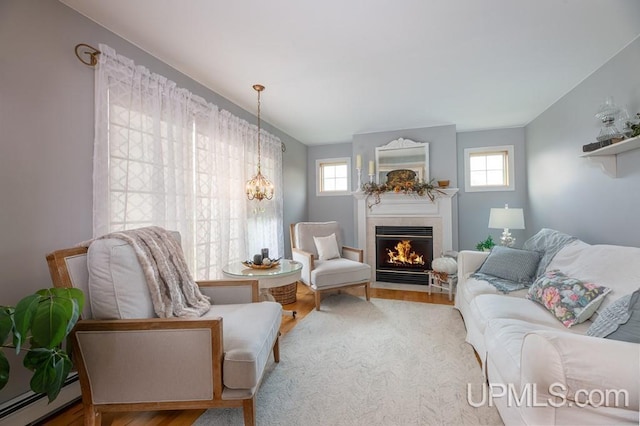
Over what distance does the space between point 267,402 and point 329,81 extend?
106 inches

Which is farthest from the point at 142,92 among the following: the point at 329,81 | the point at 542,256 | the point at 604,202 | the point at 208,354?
the point at 604,202

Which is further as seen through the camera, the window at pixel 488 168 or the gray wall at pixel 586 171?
the window at pixel 488 168

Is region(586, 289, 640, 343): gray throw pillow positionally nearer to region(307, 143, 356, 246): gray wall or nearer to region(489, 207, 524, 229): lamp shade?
region(489, 207, 524, 229): lamp shade

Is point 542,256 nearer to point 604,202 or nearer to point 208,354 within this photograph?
point 604,202

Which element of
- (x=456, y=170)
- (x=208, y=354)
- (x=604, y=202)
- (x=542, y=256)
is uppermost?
(x=456, y=170)

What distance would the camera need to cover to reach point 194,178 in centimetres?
253

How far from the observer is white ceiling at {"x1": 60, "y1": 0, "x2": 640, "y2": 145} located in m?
1.69

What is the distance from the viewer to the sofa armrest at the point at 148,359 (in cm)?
123

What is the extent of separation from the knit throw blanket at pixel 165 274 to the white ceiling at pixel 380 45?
1436 millimetres

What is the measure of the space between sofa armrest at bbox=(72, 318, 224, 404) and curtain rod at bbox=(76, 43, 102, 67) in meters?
1.61

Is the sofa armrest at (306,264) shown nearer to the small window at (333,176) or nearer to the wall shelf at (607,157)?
the small window at (333,176)

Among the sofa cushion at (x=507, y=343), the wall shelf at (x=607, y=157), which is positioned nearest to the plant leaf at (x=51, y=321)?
the sofa cushion at (x=507, y=343)

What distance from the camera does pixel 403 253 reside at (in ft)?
14.0

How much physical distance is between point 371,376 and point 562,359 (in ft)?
3.97
